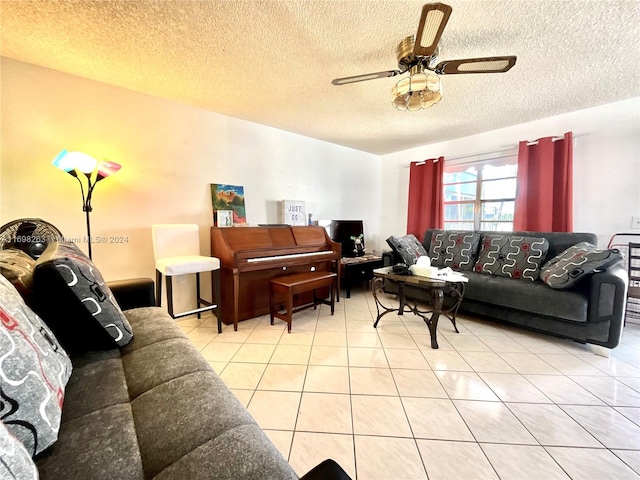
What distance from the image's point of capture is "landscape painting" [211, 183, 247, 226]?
303cm

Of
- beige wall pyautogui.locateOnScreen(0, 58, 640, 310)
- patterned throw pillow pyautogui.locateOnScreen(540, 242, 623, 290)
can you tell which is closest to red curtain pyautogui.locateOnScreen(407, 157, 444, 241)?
beige wall pyautogui.locateOnScreen(0, 58, 640, 310)

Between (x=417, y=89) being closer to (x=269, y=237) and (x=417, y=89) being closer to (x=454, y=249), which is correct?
(x=269, y=237)

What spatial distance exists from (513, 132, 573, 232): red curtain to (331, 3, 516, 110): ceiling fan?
83.8 inches

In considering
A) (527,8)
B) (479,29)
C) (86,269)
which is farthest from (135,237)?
(527,8)

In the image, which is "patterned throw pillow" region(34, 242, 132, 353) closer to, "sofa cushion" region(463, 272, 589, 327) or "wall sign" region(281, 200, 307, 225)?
"wall sign" region(281, 200, 307, 225)

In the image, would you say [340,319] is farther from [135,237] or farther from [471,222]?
[471,222]

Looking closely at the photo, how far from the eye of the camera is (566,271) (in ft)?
7.55

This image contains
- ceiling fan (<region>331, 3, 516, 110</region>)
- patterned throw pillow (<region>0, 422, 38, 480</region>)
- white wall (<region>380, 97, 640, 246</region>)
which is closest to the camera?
patterned throw pillow (<region>0, 422, 38, 480</region>)

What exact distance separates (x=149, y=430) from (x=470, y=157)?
450 cm

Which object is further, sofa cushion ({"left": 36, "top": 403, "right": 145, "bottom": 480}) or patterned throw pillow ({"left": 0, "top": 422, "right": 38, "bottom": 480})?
sofa cushion ({"left": 36, "top": 403, "right": 145, "bottom": 480})

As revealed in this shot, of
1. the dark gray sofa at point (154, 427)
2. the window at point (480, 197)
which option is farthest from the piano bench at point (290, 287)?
the window at point (480, 197)

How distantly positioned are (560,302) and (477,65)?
6.83 ft

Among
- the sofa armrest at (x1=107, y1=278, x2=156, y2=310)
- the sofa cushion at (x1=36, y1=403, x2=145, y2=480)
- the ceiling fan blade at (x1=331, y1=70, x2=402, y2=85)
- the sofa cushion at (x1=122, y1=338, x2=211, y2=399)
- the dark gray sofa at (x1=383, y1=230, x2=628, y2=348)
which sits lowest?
the dark gray sofa at (x1=383, y1=230, x2=628, y2=348)

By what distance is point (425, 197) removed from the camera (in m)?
4.19
